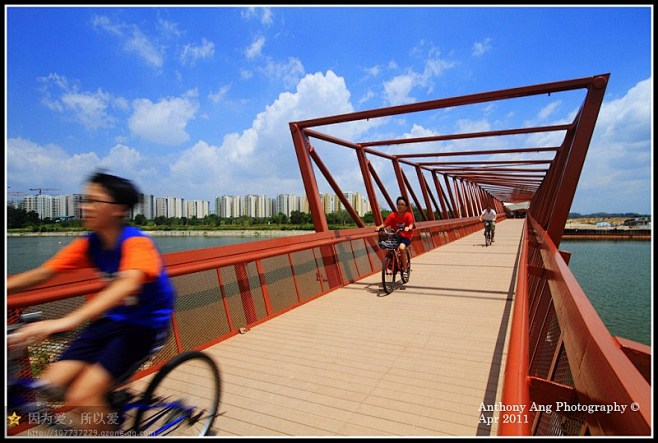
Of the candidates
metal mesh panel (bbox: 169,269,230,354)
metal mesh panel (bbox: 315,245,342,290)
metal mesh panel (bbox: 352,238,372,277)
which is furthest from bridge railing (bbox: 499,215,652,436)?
metal mesh panel (bbox: 352,238,372,277)

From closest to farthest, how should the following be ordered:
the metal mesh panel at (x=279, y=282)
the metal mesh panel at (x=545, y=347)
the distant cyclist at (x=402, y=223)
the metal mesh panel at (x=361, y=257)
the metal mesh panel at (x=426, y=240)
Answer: the metal mesh panel at (x=545, y=347) → the metal mesh panel at (x=279, y=282) → the distant cyclist at (x=402, y=223) → the metal mesh panel at (x=361, y=257) → the metal mesh panel at (x=426, y=240)

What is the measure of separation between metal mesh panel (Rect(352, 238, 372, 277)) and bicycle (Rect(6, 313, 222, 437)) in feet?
21.1

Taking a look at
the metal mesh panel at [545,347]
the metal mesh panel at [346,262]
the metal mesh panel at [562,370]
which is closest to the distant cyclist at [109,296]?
the metal mesh panel at [562,370]

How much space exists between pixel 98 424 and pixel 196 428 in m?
0.80

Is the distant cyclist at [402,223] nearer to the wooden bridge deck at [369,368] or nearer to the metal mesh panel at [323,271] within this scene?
the wooden bridge deck at [369,368]

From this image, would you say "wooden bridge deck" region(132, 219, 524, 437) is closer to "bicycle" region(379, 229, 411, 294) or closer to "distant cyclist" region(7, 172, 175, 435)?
"bicycle" region(379, 229, 411, 294)

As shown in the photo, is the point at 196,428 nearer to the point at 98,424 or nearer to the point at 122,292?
the point at 98,424

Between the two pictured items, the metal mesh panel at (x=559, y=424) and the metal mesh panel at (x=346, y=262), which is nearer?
the metal mesh panel at (x=559, y=424)

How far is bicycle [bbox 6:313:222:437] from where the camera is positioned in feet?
5.93

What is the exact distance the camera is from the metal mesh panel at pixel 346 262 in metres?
8.21

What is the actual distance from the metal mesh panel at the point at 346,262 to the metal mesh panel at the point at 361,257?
225 millimetres

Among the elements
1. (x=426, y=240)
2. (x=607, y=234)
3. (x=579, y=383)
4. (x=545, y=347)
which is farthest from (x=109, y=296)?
(x=607, y=234)

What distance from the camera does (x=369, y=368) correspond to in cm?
381

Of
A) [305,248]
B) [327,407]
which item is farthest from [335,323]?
[327,407]
